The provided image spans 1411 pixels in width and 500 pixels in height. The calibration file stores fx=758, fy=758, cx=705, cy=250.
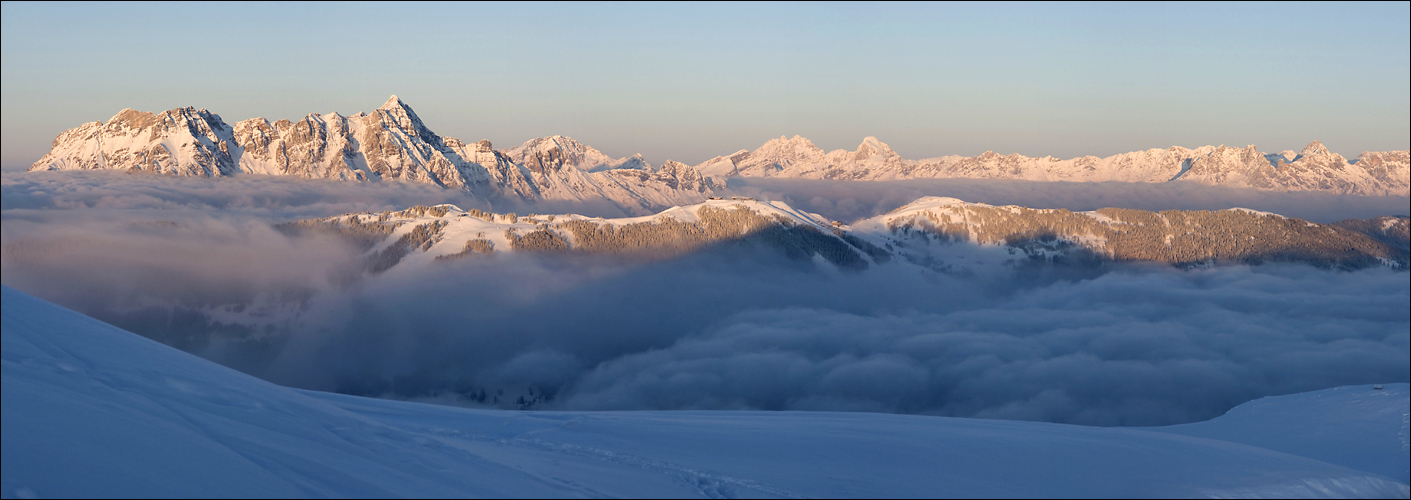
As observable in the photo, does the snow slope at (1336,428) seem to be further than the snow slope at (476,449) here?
Yes

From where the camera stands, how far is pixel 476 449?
29.3 m

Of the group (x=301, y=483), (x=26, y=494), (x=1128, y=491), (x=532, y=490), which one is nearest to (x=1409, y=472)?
(x=1128, y=491)

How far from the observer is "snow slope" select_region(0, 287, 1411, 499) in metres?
19.3

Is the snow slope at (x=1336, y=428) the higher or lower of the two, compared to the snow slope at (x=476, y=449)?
lower

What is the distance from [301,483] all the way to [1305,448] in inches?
2181

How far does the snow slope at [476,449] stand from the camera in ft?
63.4

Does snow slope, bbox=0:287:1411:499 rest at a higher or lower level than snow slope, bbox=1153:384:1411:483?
higher

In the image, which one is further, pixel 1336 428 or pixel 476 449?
pixel 1336 428

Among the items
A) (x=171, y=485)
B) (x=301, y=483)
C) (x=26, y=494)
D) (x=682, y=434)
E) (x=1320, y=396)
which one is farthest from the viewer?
(x=1320, y=396)

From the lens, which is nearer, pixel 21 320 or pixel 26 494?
pixel 26 494

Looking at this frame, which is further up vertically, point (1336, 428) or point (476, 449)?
point (476, 449)

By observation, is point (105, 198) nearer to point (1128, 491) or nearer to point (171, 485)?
point (171, 485)

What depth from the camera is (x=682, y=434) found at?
37.1 m

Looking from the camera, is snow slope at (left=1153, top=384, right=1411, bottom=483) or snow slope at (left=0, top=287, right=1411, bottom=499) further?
snow slope at (left=1153, top=384, right=1411, bottom=483)
